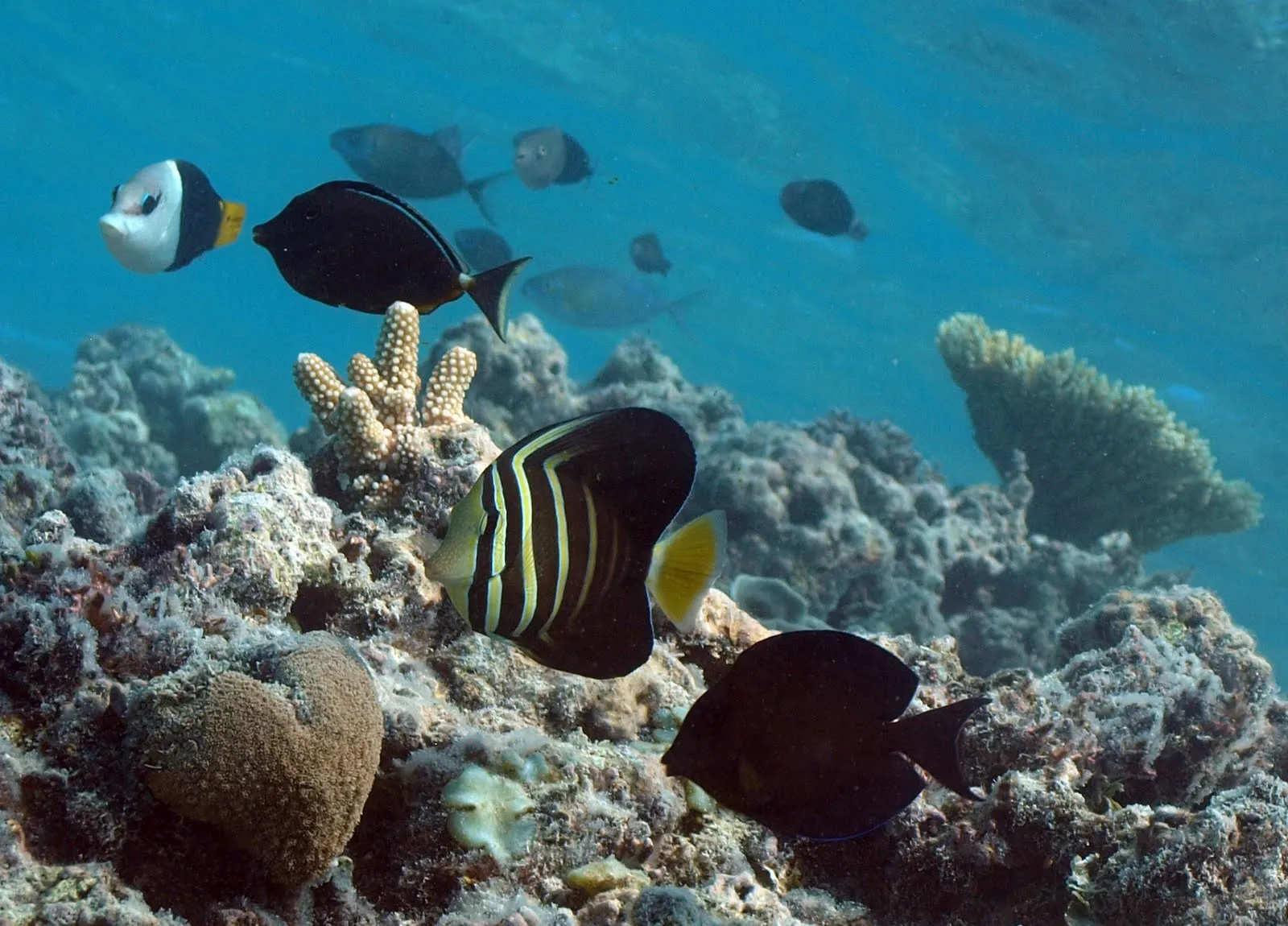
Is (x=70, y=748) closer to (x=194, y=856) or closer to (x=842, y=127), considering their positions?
(x=194, y=856)

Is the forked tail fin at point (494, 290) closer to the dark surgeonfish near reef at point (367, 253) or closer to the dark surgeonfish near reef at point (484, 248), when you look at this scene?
the dark surgeonfish near reef at point (367, 253)

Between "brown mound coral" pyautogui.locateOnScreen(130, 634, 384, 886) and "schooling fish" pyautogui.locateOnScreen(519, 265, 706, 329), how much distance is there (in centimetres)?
986

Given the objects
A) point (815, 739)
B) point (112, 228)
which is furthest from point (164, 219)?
point (815, 739)

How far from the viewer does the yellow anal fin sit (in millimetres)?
2908

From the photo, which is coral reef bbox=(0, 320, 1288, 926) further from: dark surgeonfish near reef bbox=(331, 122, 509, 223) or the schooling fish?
the schooling fish

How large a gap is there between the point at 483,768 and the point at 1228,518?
1251 cm

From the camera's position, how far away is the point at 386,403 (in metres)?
3.53

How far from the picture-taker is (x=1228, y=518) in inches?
449

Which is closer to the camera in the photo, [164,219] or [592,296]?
[164,219]

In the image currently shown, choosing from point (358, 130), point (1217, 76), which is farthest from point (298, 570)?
point (1217, 76)

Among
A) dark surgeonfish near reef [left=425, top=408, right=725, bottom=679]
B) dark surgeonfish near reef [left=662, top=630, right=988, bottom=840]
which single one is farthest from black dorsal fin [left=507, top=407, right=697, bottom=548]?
dark surgeonfish near reef [left=662, top=630, right=988, bottom=840]

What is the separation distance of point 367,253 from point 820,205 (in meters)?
7.00

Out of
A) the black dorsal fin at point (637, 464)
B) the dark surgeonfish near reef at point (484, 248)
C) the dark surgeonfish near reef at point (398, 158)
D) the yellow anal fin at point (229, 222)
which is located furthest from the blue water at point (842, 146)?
the black dorsal fin at point (637, 464)

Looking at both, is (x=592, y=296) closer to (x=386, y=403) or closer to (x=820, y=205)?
(x=820, y=205)
